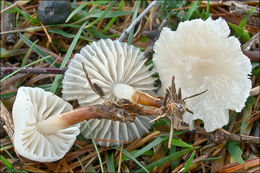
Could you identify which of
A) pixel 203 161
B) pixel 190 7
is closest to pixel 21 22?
pixel 190 7

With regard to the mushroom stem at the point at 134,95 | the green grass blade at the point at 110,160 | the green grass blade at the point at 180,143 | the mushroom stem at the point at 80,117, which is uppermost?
the mushroom stem at the point at 134,95

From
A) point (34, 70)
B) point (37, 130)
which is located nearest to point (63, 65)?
point (34, 70)

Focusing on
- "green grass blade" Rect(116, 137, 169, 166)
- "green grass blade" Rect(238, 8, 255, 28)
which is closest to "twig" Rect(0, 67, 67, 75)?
"green grass blade" Rect(116, 137, 169, 166)

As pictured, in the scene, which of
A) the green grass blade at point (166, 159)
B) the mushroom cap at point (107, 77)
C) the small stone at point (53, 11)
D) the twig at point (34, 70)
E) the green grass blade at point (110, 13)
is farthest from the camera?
the green grass blade at point (110, 13)

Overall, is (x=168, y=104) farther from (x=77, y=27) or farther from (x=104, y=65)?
→ (x=77, y=27)

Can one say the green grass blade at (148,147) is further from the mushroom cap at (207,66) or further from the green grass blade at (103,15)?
the green grass blade at (103,15)

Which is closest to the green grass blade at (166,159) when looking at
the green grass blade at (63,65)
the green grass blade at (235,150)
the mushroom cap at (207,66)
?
the mushroom cap at (207,66)
